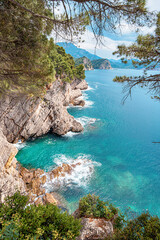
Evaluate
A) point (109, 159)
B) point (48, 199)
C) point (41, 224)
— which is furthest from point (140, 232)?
point (109, 159)

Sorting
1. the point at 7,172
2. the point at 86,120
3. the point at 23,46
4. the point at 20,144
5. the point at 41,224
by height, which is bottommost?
the point at 20,144

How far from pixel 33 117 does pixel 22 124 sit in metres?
1.88

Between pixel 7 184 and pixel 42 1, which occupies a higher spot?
pixel 42 1

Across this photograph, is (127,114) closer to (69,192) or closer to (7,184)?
(69,192)

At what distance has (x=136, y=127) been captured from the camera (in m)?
30.3

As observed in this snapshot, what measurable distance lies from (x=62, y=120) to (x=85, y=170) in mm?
10123

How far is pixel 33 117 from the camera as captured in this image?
19000 mm

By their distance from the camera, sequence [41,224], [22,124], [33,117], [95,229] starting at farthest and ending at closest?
[33,117]
[22,124]
[95,229]
[41,224]

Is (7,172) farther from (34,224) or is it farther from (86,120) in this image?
(86,120)

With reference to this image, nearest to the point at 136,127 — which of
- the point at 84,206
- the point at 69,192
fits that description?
the point at 69,192

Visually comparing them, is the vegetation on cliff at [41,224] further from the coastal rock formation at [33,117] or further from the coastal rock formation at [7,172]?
the coastal rock formation at [33,117]

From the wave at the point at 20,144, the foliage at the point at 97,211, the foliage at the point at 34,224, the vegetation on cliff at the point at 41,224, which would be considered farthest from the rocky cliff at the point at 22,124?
the foliage at the point at 34,224

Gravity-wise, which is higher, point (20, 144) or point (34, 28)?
point (34, 28)

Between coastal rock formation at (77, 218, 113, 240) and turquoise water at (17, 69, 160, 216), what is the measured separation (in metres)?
5.80
